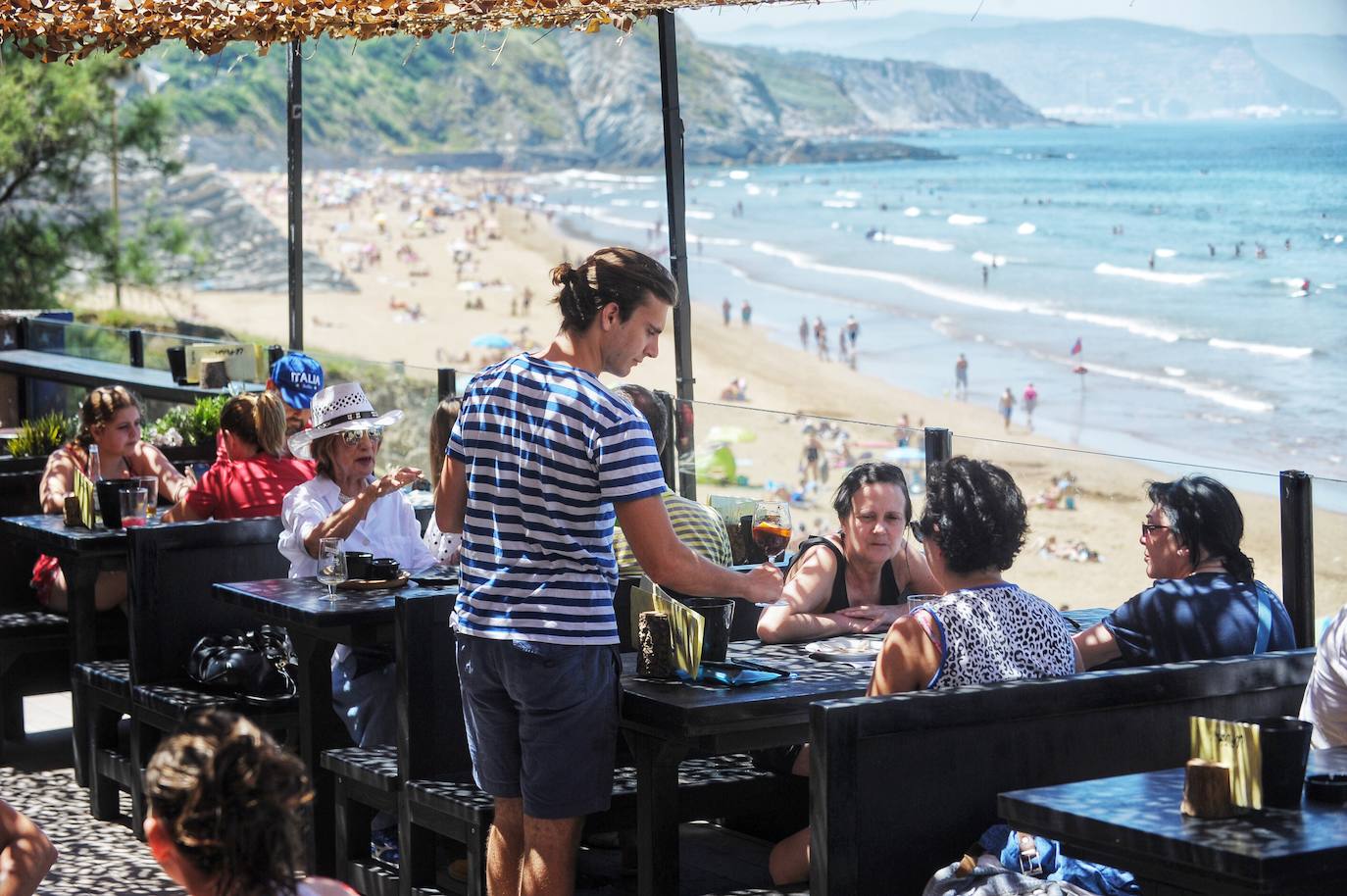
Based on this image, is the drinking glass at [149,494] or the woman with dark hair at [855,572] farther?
the drinking glass at [149,494]

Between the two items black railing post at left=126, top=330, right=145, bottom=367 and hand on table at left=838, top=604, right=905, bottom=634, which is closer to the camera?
hand on table at left=838, top=604, right=905, bottom=634

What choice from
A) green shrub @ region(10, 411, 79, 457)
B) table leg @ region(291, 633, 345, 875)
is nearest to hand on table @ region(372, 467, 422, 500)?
table leg @ region(291, 633, 345, 875)

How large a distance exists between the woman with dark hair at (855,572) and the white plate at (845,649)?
0.32ft

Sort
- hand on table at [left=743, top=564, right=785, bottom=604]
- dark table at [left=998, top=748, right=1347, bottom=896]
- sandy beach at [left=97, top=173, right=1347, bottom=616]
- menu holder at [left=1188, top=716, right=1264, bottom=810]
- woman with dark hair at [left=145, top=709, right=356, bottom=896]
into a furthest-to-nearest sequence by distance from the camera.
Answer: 1. sandy beach at [left=97, top=173, right=1347, bottom=616]
2. hand on table at [left=743, top=564, right=785, bottom=604]
3. menu holder at [left=1188, top=716, right=1264, bottom=810]
4. dark table at [left=998, top=748, right=1347, bottom=896]
5. woman with dark hair at [left=145, top=709, right=356, bottom=896]

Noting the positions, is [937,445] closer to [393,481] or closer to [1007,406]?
[393,481]

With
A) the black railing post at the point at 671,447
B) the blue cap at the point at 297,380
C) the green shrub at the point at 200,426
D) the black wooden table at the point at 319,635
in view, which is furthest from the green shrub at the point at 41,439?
the black wooden table at the point at 319,635

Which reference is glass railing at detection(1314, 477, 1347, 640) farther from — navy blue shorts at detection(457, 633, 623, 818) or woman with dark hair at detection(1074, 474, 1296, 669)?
navy blue shorts at detection(457, 633, 623, 818)

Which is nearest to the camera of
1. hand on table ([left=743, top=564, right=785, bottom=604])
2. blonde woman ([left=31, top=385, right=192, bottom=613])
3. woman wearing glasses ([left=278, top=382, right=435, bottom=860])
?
hand on table ([left=743, top=564, right=785, bottom=604])

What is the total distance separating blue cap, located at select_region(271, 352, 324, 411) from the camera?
6.19 metres

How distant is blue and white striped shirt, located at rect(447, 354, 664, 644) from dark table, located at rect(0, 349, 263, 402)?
17.4 ft

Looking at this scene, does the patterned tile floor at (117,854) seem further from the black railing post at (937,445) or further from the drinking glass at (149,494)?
the black railing post at (937,445)

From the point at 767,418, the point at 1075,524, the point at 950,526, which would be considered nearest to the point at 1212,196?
the point at 1075,524

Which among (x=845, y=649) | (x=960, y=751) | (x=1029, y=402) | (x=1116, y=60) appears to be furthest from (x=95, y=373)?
(x=1116, y=60)

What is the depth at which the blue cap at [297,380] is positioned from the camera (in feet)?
20.3
